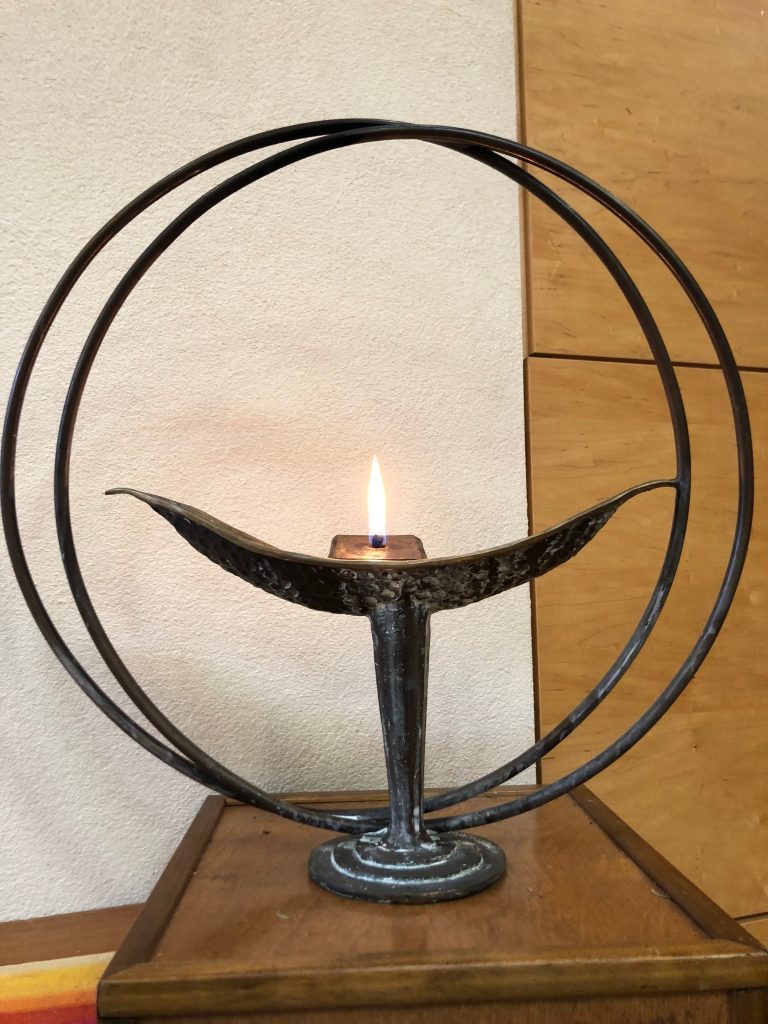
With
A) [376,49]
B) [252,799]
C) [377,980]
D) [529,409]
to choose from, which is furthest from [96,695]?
[376,49]

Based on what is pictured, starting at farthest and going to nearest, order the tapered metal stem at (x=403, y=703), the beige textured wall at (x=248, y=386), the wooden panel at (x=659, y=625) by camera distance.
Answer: the wooden panel at (x=659, y=625)
the beige textured wall at (x=248, y=386)
the tapered metal stem at (x=403, y=703)

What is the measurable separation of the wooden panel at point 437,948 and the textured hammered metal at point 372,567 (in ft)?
0.52

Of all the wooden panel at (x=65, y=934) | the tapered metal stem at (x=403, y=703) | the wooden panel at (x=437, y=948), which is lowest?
the wooden panel at (x=65, y=934)

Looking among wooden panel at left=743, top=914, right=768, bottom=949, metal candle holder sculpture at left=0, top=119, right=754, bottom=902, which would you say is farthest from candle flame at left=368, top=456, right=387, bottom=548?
wooden panel at left=743, top=914, right=768, bottom=949

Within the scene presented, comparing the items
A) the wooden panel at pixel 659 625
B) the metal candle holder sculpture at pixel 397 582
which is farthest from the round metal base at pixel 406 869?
the wooden panel at pixel 659 625

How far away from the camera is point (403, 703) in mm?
454

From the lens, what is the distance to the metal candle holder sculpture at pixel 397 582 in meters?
0.42

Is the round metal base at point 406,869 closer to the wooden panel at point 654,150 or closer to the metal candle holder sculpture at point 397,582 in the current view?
the metal candle holder sculpture at point 397,582

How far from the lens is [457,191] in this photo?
723mm

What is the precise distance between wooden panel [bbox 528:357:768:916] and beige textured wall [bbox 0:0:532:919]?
0.04 meters

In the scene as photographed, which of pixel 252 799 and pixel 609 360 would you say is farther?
pixel 609 360

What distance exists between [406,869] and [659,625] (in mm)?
397

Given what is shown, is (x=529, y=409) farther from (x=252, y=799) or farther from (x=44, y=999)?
(x=44, y=999)

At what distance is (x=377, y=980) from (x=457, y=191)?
0.62m
